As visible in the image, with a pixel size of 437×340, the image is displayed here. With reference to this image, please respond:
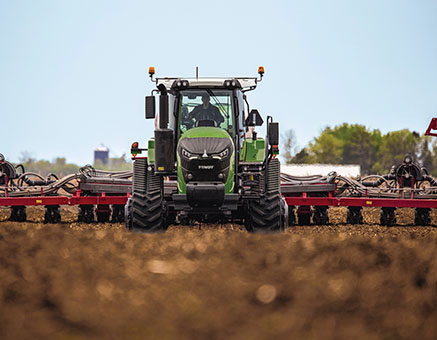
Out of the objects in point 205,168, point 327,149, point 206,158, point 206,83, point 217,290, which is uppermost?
point 327,149

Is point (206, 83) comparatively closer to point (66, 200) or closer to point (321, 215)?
point (66, 200)

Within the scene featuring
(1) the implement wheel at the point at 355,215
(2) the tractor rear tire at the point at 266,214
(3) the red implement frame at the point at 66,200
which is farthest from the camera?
(1) the implement wheel at the point at 355,215

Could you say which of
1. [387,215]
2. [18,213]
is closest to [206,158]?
[387,215]

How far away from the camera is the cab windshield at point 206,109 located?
10258 millimetres

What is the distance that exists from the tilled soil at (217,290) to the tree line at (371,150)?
86560 millimetres

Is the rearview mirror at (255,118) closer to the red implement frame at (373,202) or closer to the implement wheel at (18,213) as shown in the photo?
the red implement frame at (373,202)

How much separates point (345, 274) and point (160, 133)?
4669 mm

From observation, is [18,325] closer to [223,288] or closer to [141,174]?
[223,288]

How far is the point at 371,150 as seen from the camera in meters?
99.6

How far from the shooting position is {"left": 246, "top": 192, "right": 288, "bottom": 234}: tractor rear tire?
32.7ft

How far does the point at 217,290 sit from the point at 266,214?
4.86m

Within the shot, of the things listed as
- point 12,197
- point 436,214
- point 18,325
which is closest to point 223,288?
point 18,325

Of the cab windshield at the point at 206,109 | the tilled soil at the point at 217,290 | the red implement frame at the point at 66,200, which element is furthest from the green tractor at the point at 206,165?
the red implement frame at the point at 66,200

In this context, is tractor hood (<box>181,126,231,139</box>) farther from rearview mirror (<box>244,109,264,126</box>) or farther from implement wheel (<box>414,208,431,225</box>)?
implement wheel (<box>414,208,431,225</box>)
